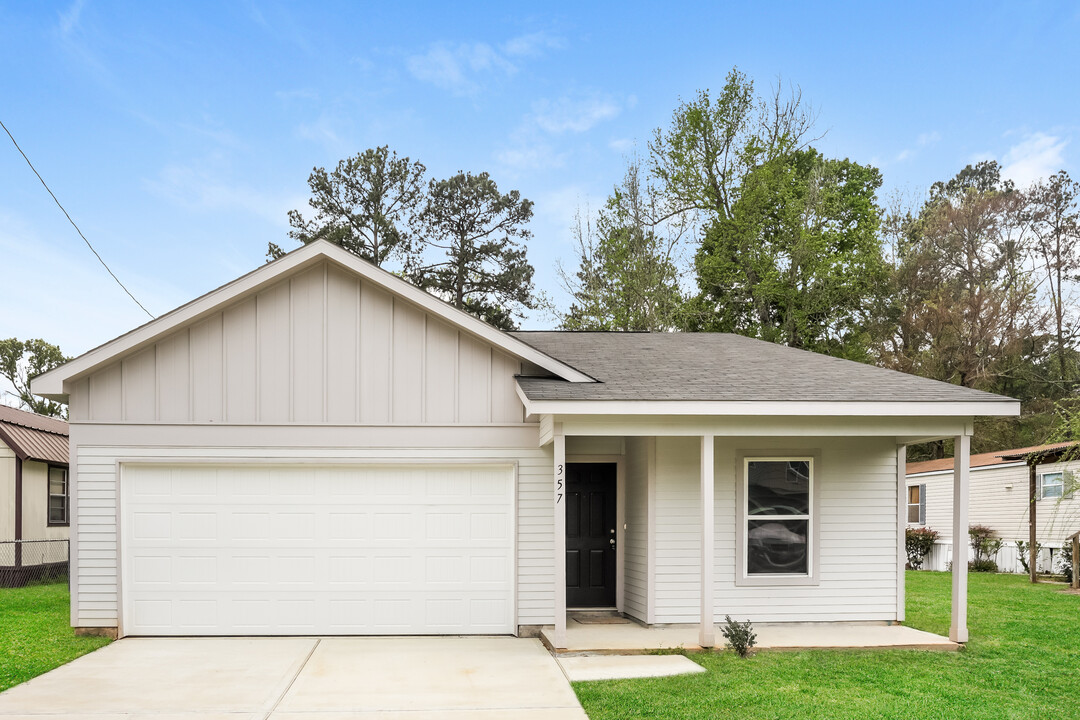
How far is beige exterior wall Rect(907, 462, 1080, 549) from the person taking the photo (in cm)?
1805

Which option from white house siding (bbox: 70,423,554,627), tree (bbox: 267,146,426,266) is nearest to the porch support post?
white house siding (bbox: 70,423,554,627)

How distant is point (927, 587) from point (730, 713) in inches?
415

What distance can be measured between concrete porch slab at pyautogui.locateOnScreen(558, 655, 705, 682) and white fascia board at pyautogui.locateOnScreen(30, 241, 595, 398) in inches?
117

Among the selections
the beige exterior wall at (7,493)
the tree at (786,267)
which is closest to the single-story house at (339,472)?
the beige exterior wall at (7,493)

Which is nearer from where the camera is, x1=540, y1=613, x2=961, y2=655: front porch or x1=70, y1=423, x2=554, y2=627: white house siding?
x1=540, y1=613, x2=961, y2=655: front porch

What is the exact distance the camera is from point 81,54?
53.4ft

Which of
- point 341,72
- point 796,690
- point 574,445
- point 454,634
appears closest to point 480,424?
point 574,445

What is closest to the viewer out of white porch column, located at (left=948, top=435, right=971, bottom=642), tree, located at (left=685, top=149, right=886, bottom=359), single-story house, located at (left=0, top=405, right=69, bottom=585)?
white porch column, located at (left=948, top=435, right=971, bottom=642)

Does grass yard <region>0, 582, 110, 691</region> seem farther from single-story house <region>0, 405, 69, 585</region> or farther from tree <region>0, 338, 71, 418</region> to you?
tree <region>0, 338, 71, 418</region>

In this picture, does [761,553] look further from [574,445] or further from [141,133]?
[141,133]

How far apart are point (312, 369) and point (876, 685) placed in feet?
22.0

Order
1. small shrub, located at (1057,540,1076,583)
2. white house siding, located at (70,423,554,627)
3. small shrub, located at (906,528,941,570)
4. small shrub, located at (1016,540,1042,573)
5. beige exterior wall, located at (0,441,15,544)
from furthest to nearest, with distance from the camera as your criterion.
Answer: small shrub, located at (906,528,941,570) → small shrub, located at (1016,540,1042,573) → small shrub, located at (1057,540,1076,583) → beige exterior wall, located at (0,441,15,544) → white house siding, located at (70,423,554,627)

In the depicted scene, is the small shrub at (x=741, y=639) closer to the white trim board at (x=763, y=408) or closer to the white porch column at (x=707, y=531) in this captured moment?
the white porch column at (x=707, y=531)

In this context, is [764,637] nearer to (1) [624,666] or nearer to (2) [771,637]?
(2) [771,637]
